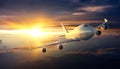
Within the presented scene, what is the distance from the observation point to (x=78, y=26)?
16562 cm

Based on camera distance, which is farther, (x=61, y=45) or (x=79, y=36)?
(x=61, y=45)

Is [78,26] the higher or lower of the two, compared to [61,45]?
higher

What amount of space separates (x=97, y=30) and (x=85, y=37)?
838 centimetres

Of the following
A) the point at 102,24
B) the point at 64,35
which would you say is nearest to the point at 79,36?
the point at 102,24

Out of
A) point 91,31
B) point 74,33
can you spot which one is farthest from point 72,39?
point 91,31

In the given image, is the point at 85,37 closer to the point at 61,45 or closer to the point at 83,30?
the point at 83,30

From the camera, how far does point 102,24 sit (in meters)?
162

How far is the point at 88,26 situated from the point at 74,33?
36.2 ft

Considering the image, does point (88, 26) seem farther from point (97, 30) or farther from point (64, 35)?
point (64, 35)

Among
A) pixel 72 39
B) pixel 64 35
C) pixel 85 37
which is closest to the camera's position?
pixel 85 37

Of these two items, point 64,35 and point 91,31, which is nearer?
point 91,31

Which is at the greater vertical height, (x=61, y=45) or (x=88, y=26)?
(x=88, y=26)

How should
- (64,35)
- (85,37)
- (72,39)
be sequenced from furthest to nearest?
(64,35) → (72,39) → (85,37)

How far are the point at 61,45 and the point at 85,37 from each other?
87.7 feet
